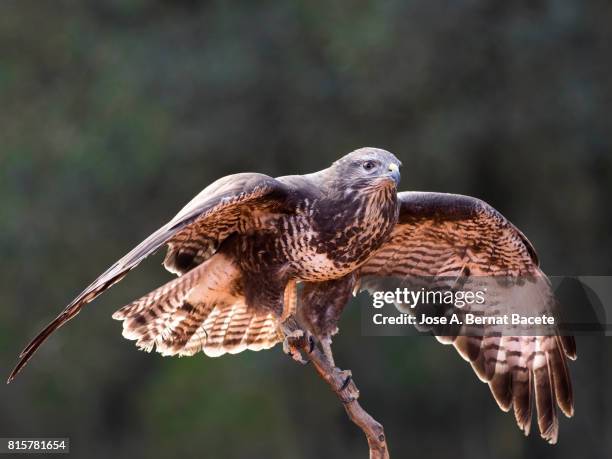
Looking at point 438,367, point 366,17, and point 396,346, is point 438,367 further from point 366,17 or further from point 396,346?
point 366,17

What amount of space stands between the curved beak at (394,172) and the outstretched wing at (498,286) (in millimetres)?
740

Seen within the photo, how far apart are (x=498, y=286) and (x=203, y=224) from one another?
178cm

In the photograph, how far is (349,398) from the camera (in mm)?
6594

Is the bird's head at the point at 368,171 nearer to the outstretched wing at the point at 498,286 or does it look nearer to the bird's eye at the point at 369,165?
the bird's eye at the point at 369,165

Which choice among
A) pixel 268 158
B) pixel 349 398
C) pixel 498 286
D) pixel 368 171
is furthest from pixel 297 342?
pixel 268 158

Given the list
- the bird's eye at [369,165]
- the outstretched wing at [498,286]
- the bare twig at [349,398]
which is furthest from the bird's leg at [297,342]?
the outstretched wing at [498,286]

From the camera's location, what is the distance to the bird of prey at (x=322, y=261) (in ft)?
22.0

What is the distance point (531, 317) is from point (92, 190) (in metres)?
10.00

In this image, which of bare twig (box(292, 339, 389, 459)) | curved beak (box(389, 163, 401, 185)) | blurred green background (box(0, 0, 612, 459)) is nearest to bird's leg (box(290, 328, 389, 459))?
bare twig (box(292, 339, 389, 459))

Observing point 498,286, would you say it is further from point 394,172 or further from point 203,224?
point 203,224

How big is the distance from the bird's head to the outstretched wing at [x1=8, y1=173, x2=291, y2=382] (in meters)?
0.33

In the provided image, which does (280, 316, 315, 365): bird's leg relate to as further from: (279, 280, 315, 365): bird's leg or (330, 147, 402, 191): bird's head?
(330, 147, 402, 191): bird's head

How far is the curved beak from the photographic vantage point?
261 inches

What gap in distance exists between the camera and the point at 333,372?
6.62m
